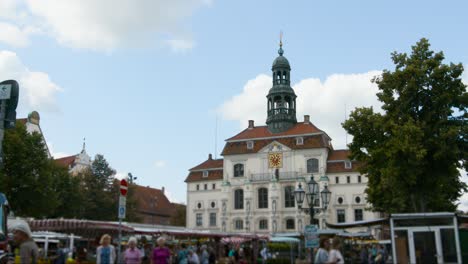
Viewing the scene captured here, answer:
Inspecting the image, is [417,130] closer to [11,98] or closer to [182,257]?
[182,257]

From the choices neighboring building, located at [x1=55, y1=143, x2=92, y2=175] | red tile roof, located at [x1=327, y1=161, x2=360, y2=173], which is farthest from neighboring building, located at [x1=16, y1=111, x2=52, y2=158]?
red tile roof, located at [x1=327, y1=161, x2=360, y2=173]

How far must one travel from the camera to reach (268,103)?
7194cm

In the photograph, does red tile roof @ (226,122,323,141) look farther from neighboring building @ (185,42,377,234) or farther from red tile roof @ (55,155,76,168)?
red tile roof @ (55,155,76,168)

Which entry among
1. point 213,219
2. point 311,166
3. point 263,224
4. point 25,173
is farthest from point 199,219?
point 25,173

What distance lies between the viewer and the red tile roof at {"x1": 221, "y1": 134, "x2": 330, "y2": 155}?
6681 cm

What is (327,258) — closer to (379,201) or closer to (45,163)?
(379,201)

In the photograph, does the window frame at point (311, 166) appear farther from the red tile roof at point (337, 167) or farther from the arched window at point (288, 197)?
the arched window at point (288, 197)

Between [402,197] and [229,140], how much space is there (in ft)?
147

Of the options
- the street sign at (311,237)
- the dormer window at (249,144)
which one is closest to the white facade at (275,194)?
the dormer window at (249,144)

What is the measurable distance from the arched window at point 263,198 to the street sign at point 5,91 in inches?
1927

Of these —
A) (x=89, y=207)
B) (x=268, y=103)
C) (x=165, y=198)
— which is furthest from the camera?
(x=165, y=198)

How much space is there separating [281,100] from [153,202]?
35.4m

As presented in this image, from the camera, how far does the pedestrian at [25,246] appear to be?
9.26m

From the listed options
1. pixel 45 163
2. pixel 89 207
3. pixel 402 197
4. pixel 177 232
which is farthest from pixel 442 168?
pixel 89 207
